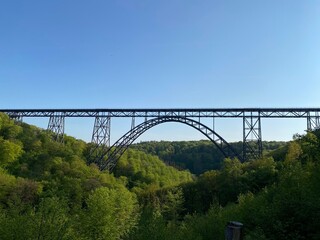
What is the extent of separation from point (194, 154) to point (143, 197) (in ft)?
175

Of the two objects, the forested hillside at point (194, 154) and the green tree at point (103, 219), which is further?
the forested hillside at point (194, 154)

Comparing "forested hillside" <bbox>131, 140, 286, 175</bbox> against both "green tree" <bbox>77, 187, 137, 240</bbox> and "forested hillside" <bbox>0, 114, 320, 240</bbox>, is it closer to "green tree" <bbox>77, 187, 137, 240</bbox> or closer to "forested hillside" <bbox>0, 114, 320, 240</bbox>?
"forested hillside" <bbox>0, 114, 320, 240</bbox>

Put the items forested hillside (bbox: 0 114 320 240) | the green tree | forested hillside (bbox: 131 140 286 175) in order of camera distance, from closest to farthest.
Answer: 1. forested hillside (bbox: 0 114 320 240)
2. the green tree
3. forested hillside (bbox: 131 140 286 175)

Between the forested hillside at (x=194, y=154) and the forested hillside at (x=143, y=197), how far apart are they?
3107cm

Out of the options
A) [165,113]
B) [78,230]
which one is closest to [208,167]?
[165,113]

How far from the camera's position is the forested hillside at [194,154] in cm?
8794

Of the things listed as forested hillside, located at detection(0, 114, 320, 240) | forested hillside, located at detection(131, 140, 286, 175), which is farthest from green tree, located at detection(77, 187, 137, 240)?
forested hillside, located at detection(131, 140, 286, 175)

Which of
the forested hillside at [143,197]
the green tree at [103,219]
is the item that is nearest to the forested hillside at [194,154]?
the forested hillside at [143,197]

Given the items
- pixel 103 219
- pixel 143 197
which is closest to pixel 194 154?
pixel 143 197

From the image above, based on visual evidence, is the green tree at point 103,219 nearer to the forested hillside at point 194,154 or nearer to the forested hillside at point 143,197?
the forested hillside at point 143,197

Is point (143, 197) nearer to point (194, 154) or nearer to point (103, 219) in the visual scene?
point (103, 219)

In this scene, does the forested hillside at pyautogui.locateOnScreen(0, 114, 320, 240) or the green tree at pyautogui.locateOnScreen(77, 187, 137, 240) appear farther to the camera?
the green tree at pyautogui.locateOnScreen(77, 187, 137, 240)

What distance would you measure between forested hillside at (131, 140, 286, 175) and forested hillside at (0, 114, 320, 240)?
31.1 m

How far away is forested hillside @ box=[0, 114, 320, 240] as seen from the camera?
1473 cm
